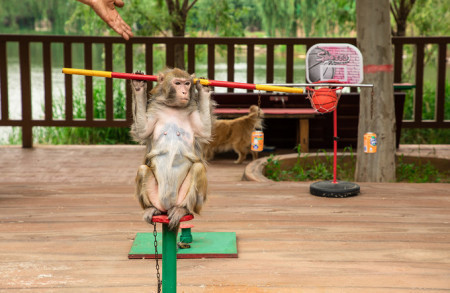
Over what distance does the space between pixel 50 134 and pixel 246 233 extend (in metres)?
5.13

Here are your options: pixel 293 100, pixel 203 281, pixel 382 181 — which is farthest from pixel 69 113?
pixel 203 281

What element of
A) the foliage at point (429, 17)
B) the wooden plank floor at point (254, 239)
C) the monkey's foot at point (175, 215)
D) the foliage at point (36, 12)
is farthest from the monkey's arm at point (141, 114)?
the foliage at point (36, 12)

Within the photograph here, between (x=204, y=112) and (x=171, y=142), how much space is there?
154 mm

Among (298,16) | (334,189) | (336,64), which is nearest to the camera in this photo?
(334,189)

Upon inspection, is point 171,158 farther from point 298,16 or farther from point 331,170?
point 298,16

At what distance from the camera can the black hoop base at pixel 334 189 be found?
3680 mm

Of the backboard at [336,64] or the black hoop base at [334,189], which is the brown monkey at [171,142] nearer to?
the black hoop base at [334,189]

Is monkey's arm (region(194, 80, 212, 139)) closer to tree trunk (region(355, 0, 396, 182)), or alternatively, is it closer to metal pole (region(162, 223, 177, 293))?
metal pole (region(162, 223, 177, 293))

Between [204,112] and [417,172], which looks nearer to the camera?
[204,112]

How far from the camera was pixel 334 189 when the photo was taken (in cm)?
370

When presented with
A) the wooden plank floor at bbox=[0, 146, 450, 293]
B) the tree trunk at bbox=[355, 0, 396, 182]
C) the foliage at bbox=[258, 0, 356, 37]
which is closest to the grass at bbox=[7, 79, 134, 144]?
the wooden plank floor at bbox=[0, 146, 450, 293]

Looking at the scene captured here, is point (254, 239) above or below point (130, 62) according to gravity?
below

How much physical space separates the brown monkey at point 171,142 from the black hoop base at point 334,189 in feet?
5.59

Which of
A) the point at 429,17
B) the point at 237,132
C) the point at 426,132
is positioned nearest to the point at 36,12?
the point at 429,17
